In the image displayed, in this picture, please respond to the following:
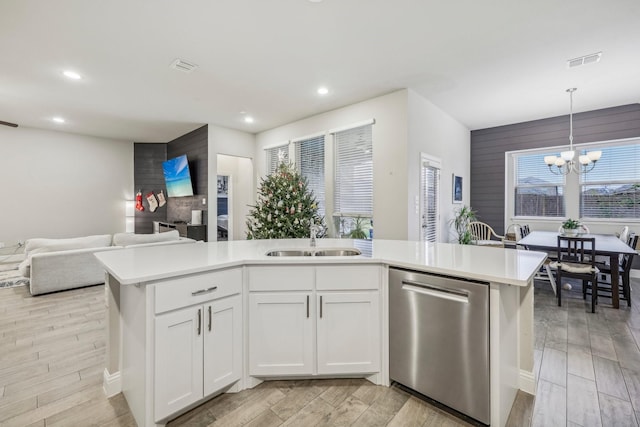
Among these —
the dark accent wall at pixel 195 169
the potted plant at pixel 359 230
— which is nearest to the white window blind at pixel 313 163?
the potted plant at pixel 359 230

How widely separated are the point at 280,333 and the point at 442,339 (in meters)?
1.03

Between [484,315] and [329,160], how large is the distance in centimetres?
397

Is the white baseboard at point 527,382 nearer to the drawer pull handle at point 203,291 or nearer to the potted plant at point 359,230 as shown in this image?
the drawer pull handle at point 203,291

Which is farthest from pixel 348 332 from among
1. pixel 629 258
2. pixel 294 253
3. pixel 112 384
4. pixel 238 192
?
pixel 238 192

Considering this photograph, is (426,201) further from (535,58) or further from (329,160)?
(535,58)

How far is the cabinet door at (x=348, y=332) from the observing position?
200 centimetres

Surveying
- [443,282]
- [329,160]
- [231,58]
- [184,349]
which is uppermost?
[231,58]

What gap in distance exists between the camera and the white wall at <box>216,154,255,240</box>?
729cm

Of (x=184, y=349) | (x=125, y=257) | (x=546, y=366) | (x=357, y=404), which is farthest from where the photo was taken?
(x=546, y=366)

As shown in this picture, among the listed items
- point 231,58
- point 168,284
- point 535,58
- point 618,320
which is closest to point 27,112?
point 231,58

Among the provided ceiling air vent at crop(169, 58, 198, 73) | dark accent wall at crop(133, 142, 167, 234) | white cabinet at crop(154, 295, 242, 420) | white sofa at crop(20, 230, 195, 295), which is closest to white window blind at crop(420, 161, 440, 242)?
ceiling air vent at crop(169, 58, 198, 73)

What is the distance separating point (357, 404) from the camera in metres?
1.85

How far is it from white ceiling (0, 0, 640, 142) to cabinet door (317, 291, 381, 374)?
2.38 metres

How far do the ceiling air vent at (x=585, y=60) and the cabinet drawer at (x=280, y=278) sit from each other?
4022mm
